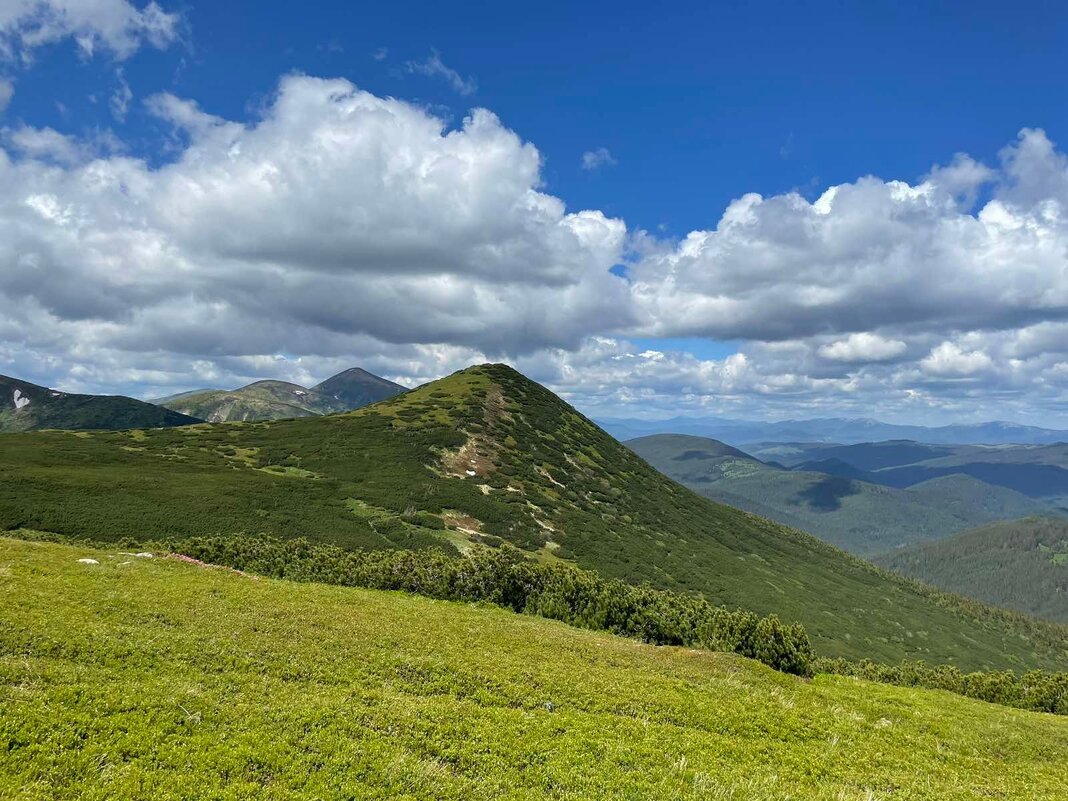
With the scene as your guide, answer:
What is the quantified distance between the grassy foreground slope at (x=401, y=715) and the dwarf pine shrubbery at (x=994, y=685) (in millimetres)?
23077

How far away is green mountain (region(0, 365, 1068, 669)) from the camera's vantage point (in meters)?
80.2

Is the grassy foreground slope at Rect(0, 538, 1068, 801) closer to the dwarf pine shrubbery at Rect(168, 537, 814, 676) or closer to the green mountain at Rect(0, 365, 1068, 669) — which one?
the dwarf pine shrubbery at Rect(168, 537, 814, 676)

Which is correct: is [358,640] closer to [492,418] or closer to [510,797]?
[510,797]

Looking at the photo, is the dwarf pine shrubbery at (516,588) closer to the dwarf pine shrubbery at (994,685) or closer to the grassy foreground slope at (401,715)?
the dwarf pine shrubbery at (994,685)

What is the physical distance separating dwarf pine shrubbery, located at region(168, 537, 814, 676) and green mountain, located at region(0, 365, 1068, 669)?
89.2ft

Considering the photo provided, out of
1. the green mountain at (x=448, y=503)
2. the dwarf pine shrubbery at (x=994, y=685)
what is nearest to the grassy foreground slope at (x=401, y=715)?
the dwarf pine shrubbery at (x=994, y=685)

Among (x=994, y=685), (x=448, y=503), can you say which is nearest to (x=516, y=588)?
(x=994, y=685)

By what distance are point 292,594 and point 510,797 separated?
79.0ft

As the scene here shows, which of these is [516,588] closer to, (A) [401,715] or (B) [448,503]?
(A) [401,715]

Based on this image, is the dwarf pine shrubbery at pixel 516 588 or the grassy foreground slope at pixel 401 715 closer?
the grassy foreground slope at pixel 401 715

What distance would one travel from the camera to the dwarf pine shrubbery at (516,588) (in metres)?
46.4

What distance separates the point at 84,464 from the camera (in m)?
95.9

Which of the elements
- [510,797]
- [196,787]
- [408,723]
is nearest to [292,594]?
[408,723]

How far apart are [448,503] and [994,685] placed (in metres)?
87.6
